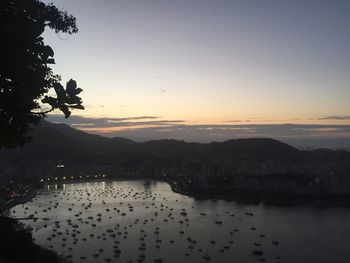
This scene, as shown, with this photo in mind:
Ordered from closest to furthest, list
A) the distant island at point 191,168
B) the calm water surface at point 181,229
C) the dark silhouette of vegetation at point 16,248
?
the dark silhouette of vegetation at point 16,248, the calm water surface at point 181,229, the distant island at point 191,168

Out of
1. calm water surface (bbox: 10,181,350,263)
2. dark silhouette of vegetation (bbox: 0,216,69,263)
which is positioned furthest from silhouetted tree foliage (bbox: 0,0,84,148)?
calm water surface (bbox: 10,181,350,263)

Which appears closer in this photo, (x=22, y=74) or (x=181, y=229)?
(x=22, y=74)

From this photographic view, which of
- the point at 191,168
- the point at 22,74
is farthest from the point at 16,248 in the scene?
the point at 191,168

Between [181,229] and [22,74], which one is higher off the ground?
[22,74]

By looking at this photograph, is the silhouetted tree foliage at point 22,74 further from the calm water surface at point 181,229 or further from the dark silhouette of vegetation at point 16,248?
the calm water surface at point 181,229

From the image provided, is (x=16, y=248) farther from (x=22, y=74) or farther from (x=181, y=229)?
(x=181, y=229)

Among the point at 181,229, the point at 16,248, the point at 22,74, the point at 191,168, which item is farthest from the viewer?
the point at 191,168

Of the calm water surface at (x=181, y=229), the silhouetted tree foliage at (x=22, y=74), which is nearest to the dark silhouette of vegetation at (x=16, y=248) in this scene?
the silhouetted tree foliage at (x=22, y=74)
